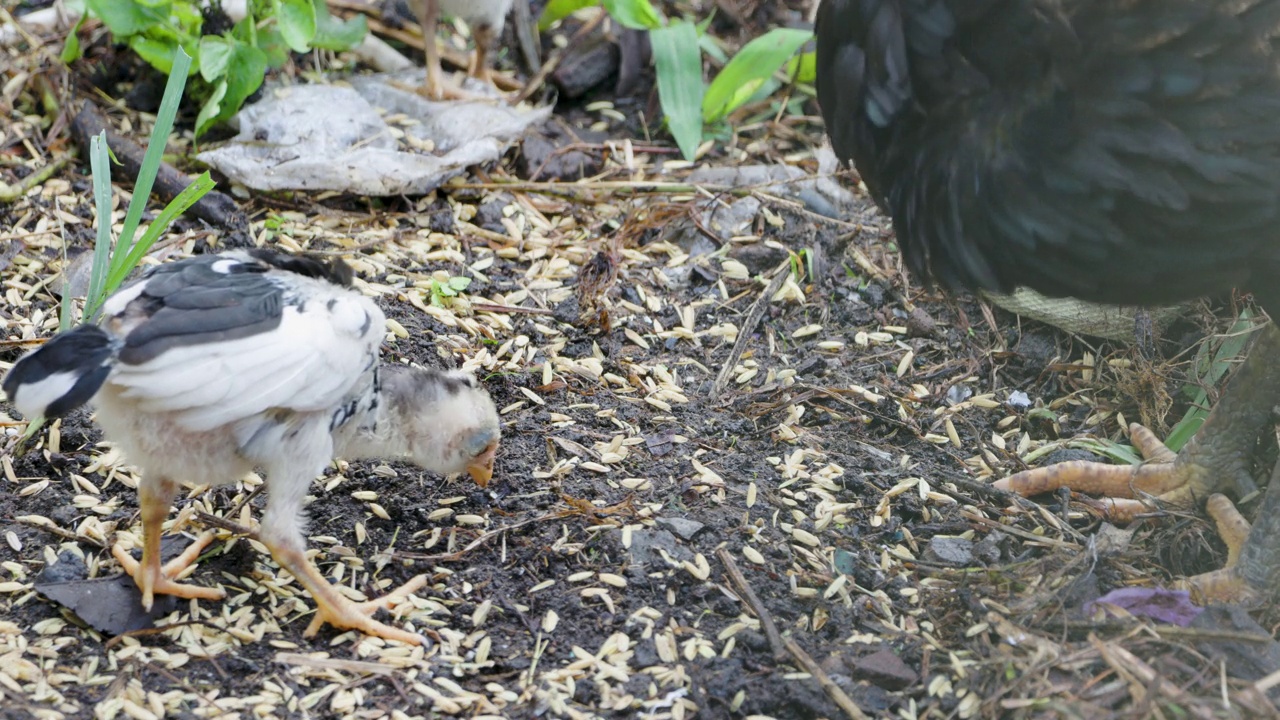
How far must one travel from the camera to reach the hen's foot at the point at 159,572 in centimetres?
274

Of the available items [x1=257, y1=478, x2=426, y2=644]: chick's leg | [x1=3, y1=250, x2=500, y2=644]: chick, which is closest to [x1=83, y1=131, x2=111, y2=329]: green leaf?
[x1=3, y1=250, x2=500, y2=644]: chick

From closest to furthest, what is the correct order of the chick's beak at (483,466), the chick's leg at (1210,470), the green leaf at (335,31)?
the chick's beak at (483,466) < the chick's leg at (1210,470) < the green leaf at (335,31)

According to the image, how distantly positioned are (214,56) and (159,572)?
213cm

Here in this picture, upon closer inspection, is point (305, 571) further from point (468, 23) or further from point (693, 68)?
point (693, 68)

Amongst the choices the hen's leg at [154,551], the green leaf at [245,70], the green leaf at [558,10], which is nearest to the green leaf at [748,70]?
the green leaf at [558,10]

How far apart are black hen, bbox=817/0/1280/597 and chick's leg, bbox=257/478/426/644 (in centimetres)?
150

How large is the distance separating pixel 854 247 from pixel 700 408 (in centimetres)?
104

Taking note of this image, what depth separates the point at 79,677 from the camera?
2574 millimetres

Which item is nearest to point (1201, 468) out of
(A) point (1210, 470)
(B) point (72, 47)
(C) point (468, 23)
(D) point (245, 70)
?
(A) point (1210, 470)

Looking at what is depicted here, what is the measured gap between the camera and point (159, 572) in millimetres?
2762

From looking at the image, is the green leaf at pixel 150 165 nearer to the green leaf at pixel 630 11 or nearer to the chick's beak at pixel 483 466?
the chick's beak at pixel 483 466

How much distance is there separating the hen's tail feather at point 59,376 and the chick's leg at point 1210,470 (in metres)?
2.28

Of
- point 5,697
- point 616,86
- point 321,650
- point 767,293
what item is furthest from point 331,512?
point 616,86

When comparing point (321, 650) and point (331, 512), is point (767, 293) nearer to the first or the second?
point (331, 512)
